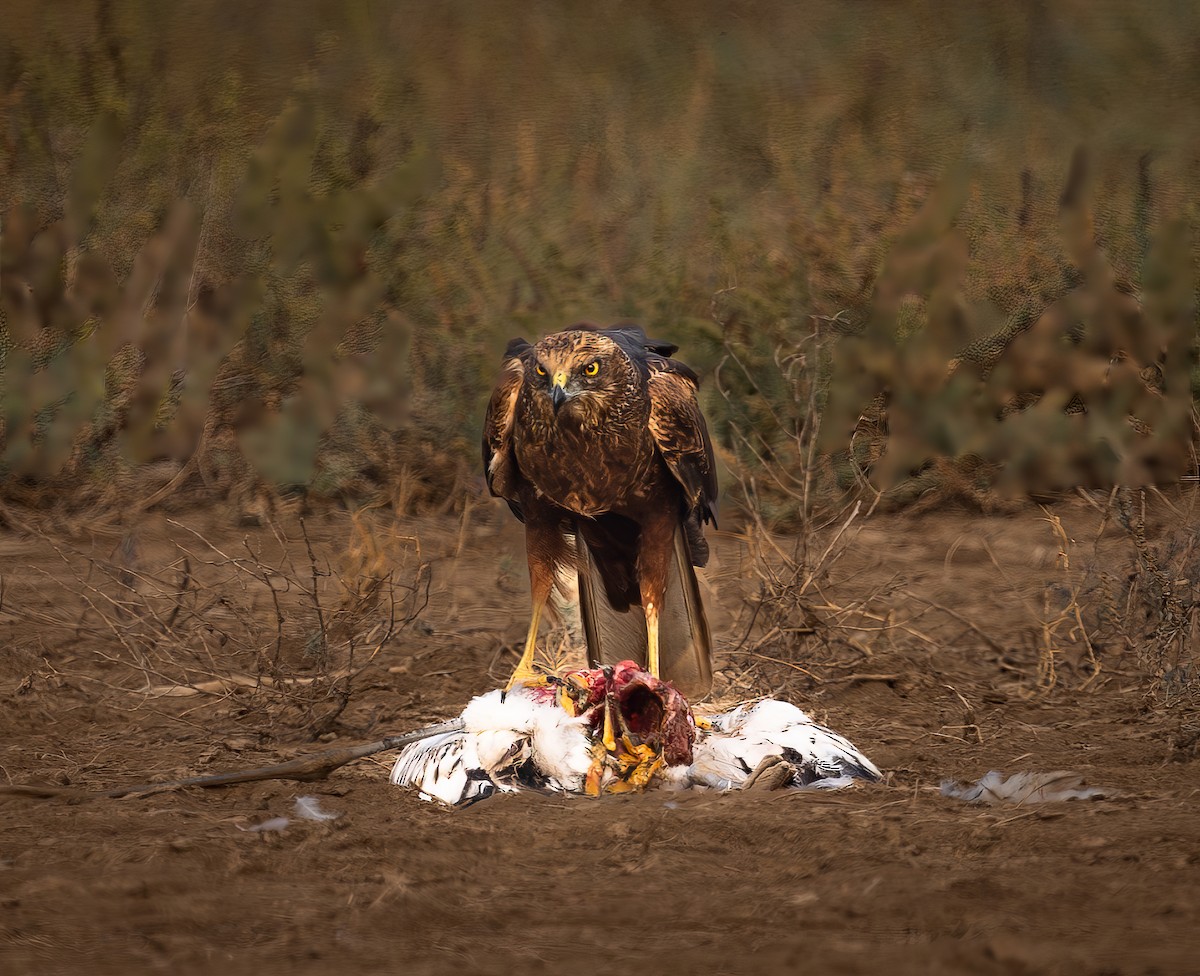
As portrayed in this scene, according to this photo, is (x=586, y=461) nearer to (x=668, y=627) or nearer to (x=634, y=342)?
(x=634, y=342)

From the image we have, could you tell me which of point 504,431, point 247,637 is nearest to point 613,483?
point 504,431

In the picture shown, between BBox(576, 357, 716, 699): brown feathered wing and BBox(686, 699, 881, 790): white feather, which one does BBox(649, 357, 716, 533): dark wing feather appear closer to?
BBox(576, 357, 716, 699): brown feathered wing

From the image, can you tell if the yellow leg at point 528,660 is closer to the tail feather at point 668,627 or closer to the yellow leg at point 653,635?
the tail feather at point 668,627

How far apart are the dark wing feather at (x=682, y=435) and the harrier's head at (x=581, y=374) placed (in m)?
0.16

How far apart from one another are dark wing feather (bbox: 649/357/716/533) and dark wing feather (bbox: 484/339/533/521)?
436 millimetres

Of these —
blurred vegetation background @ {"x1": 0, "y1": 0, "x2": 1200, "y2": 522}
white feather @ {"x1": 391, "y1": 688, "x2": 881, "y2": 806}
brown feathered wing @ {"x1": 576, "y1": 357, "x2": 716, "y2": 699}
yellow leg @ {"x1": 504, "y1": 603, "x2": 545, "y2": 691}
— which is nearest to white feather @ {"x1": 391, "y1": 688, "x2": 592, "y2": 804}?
white feather @ {"x1": 391, "y1": 688, "x2": 881, "y2": 806}

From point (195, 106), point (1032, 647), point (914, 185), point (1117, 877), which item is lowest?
point (1032, 647)

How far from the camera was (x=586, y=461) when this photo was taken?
438 cm

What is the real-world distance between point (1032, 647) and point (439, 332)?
13.7 ft

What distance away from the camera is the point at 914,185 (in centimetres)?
924

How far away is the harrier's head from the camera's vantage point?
13.9 ft

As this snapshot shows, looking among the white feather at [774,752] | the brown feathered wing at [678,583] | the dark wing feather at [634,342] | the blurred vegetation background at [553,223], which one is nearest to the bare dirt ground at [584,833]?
the white feather at [774,752]

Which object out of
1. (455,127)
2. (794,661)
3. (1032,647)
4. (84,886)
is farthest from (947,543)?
(84,886)

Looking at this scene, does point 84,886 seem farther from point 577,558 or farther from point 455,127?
point 455,127
